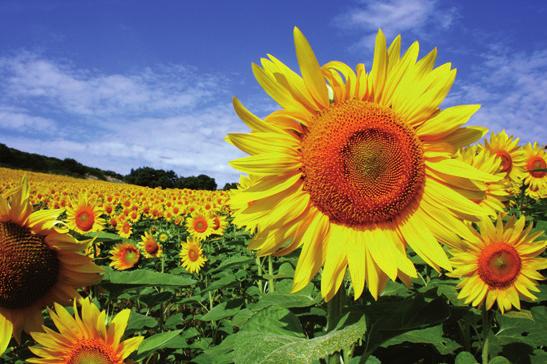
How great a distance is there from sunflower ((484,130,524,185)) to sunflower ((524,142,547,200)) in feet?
1.46

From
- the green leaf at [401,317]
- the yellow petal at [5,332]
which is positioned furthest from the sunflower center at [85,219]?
the green leaf at [401,317]

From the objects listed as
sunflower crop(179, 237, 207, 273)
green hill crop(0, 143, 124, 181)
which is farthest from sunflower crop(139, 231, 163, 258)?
green hill crop(0, 143, 124, 181)

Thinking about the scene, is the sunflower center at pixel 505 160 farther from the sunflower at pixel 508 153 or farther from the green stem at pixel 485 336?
the green stem at pixel 485 336

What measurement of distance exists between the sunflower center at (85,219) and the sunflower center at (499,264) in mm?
5333

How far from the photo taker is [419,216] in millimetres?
1929

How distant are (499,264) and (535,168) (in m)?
2.86

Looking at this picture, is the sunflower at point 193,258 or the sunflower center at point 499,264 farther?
the sunflower at point 193,258

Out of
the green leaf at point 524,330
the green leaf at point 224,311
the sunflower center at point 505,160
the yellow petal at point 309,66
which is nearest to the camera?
the yellow petal at point 309,66

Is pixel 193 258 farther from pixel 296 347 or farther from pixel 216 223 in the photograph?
pixel 296 347

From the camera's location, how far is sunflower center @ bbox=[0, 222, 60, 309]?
227cm

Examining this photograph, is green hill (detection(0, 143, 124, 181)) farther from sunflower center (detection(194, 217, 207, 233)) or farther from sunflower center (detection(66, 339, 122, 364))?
sunflower center (detection(66, 339, 122, 364))

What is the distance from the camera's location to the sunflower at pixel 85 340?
7.89 feet

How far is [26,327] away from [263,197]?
66.3 inches

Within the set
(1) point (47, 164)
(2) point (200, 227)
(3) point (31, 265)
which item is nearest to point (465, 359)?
(3) point (31, 265)
